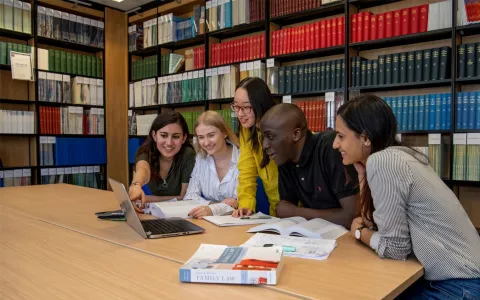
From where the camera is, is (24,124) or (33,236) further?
(24,124)

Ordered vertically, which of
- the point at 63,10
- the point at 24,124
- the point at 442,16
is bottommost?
the point at 24,124

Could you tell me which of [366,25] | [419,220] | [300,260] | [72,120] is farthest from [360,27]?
[72,120]

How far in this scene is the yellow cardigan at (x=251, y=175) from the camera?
1.98 metres

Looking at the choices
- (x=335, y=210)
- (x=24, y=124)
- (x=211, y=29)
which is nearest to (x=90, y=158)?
(x=24, y=124)

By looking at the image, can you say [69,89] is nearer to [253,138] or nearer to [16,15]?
[16,15]

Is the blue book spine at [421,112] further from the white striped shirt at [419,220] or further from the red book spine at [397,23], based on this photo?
the white striped shirt at [419,220]

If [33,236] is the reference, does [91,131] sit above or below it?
above

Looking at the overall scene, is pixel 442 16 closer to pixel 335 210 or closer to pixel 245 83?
pixel 245 83

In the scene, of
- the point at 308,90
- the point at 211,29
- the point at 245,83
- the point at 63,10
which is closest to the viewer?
the point at 245,83

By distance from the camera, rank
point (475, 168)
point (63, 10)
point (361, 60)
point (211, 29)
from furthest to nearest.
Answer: point (63, 10)
point (211, 29)
point (361, 60)
point (475, 168)

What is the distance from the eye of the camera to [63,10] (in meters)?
4.75

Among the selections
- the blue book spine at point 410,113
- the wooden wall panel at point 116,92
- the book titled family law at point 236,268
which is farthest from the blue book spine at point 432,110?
the wooden wall panel at point 116,92

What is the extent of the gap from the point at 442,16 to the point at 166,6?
3.21 m

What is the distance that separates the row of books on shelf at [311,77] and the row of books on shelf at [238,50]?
0.28 m
